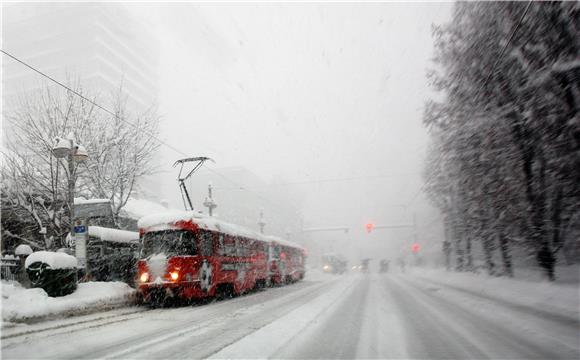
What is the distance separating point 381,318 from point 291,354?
4.21 metres

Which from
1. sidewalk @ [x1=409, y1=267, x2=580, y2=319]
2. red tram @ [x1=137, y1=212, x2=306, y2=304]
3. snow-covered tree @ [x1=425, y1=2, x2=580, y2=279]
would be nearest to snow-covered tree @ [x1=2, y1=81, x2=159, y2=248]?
red tram @ [x1=137, y1=212, x2=306, y2=304]

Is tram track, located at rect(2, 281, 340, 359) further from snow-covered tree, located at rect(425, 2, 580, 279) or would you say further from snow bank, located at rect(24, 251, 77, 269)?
snow-covered tree, located at rect(425, 2, 580, 279)

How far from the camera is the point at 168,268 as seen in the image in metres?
12.6

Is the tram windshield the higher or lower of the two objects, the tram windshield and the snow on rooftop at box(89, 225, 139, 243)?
the lower

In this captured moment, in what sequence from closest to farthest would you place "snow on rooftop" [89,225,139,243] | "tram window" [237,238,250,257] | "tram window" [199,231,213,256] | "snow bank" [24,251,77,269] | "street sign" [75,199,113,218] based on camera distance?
"snow bank" [24,251,77,269] < "tram window" [199,231,213,256] < "snow on rooftop" [89,225,139,243] < "tram window" [237,238,250,257] < "street sign" [75,199,113,218]

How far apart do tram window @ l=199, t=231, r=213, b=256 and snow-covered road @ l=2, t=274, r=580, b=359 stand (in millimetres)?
3107

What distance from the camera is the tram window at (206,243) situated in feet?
45.2

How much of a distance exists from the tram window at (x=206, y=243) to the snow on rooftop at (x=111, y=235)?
5.63m

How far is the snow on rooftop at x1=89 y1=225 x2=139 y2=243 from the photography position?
17203 millimetres

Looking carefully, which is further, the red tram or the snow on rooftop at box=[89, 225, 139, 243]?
the snow on rooftop at box=[89, 225, 139, 243]

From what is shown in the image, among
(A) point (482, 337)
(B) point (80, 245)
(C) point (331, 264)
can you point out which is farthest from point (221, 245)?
(C) point (331, 264)

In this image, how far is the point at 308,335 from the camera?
23.7 ft

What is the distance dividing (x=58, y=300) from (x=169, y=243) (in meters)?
3.47

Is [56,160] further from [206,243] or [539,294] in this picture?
[539,294]
